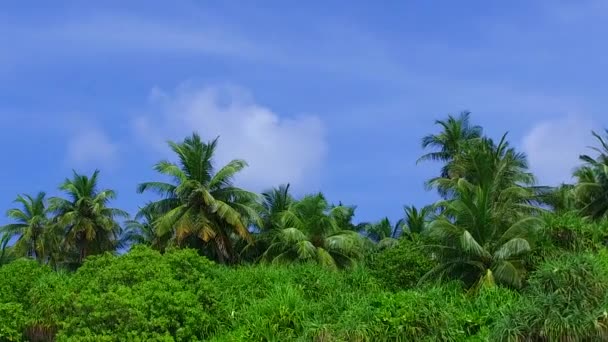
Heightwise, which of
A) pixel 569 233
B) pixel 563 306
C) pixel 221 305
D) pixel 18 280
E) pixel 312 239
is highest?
pixel 312 239

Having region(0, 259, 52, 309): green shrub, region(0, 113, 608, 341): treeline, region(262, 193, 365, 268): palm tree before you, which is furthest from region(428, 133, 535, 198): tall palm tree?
region(0, 259, 52, 309): green shrub

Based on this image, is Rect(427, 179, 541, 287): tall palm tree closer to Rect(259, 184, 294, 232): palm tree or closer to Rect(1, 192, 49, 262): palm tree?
Rect(259, 184, 294, 232): palm tree

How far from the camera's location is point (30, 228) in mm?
50719

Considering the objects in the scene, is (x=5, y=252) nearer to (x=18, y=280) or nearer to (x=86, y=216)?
(x=86, y=216)

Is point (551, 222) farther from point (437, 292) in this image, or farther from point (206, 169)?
point (206, 169)

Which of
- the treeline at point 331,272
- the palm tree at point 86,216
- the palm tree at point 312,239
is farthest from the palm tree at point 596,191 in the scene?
the palm tree at point 86,216

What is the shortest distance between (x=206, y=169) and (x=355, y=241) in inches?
317

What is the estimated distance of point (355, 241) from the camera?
41.2m

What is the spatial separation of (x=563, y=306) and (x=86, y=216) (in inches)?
1296

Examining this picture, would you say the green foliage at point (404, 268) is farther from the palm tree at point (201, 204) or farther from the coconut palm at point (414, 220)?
the coconut palm at point (414, 220)

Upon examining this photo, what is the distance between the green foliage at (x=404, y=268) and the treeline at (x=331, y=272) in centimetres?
5

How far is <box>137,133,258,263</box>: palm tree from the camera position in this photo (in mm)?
38344


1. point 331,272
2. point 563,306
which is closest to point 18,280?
point 331,272

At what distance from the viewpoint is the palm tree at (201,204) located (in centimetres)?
3834
